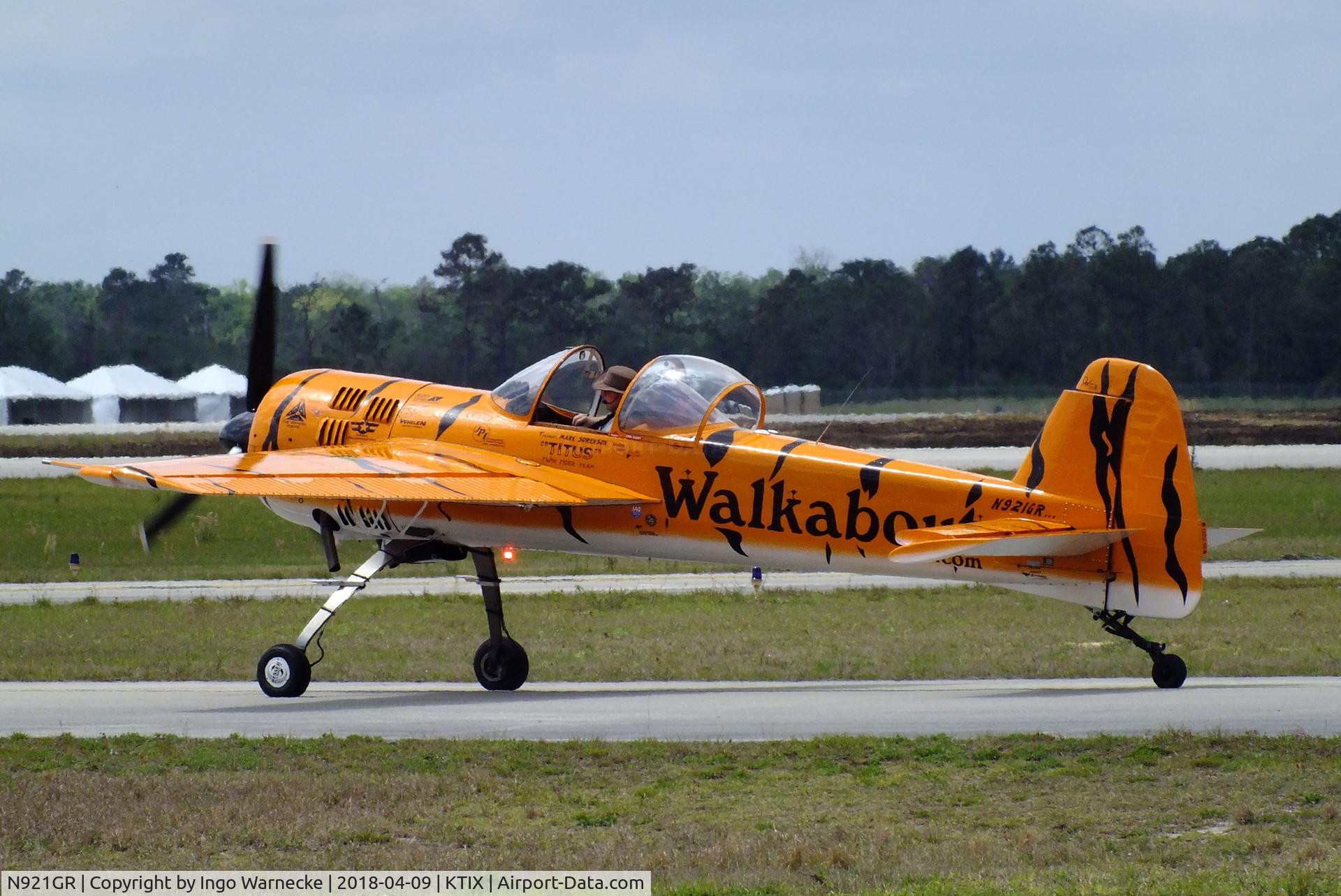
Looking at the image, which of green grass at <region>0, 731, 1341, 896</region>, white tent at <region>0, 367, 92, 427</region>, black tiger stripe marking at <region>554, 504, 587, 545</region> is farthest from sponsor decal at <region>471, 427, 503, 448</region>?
white tent at <region>0, 367, 92, 427</region>

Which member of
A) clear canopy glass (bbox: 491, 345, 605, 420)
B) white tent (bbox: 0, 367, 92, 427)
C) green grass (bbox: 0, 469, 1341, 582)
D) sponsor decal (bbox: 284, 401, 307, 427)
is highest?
clear canopy glass (bbox: 491, 345, 605, 420)

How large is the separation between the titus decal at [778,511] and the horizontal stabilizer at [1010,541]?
0.28 meters

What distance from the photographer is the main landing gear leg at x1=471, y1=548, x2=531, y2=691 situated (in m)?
16.7

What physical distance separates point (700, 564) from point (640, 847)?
2599 cm

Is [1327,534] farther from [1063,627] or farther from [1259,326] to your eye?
[1259,326]

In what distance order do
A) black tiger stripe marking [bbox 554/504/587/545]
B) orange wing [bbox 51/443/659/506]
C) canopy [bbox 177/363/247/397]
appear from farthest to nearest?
1. canopy [bbox 177/363/247/397]
2. black tiger stripe marking [bbox 554/504/587/545]
3. orange wing [bbox 51/443/659/506]

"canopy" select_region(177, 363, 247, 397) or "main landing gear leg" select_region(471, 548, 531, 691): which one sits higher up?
"canopy" select_region(177, 363, 247, 397)

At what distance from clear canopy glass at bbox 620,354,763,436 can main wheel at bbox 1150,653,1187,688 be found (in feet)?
14.7

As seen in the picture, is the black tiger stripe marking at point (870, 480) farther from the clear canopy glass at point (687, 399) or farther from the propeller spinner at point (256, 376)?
the propeller spinner at point (256, 376)

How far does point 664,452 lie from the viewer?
1566 cm

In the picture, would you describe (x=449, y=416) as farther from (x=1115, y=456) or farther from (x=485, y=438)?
(x=1115, y=456)

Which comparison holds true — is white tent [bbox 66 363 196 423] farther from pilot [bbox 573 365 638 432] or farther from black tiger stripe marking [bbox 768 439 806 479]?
black tiger stripe marking [bbox 768 439 806 479]

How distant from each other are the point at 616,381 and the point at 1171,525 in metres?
5.78

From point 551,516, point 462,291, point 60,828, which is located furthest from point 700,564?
point 462,291
